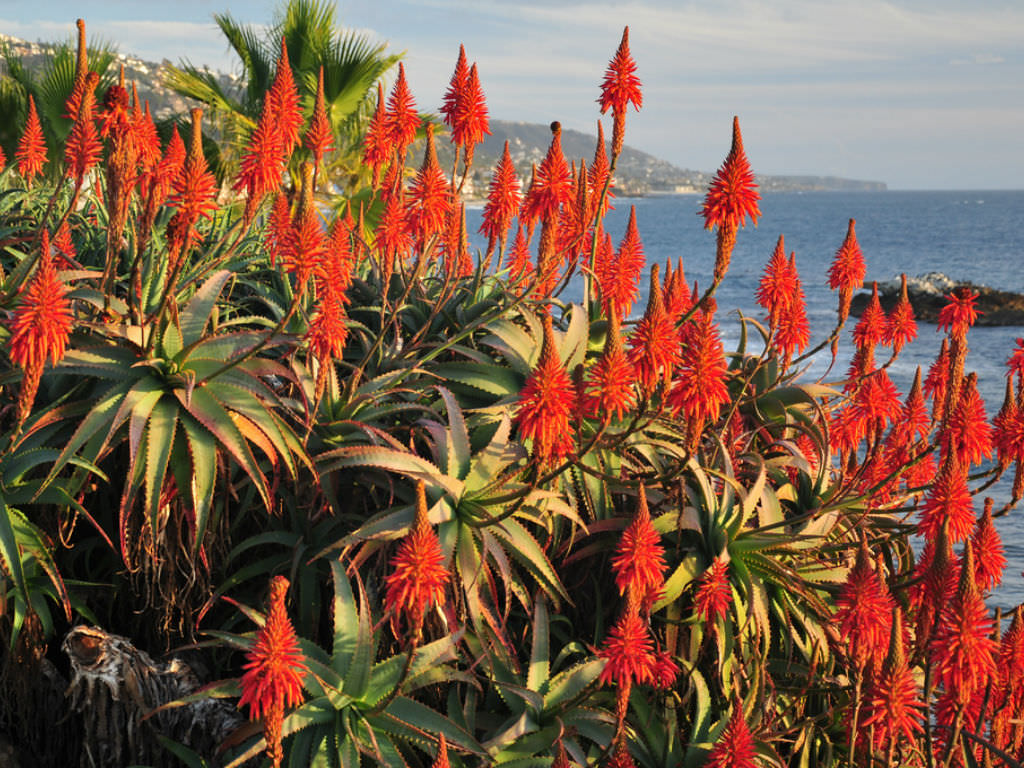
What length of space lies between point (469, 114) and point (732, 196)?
134 centimetres

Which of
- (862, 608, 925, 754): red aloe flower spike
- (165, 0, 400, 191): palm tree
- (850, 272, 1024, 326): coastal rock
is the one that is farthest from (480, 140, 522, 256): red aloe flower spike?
(850, 272, 1024, 326): coastal rock

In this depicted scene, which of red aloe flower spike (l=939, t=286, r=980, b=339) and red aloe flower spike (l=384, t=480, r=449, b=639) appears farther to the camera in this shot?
red aloe flower spike (l=939, t=286, r=980, b=339)

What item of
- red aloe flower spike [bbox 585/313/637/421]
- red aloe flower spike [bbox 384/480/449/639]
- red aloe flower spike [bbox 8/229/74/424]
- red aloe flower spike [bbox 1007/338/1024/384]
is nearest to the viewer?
red aloe flower spike [bbox 384/480/449/639]

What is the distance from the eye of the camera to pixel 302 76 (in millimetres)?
13570

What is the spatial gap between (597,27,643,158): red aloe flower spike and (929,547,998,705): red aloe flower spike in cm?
211

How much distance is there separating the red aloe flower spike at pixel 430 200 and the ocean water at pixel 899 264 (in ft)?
2.54

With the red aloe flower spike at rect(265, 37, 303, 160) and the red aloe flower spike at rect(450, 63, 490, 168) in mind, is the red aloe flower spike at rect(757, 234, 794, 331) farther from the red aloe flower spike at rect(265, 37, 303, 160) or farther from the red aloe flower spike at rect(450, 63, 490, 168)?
the red aloe flower spike at rect(265, 37, 303, 160)

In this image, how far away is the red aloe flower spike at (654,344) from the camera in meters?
3.06

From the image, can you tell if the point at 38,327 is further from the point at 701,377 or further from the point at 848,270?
the point at 848,270

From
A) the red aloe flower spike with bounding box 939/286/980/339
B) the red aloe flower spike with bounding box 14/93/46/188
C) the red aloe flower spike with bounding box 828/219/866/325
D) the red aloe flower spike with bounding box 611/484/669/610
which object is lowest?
the red aloe flower spike with bounding box 611/484/669/610

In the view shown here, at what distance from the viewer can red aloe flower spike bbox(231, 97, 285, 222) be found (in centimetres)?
354

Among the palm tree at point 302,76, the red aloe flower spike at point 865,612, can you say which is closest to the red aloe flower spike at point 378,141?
the red aloe flower spike at point 865,612

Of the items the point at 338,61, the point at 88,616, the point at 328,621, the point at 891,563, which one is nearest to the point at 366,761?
the point at 328,621

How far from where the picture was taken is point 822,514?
4.01 m
